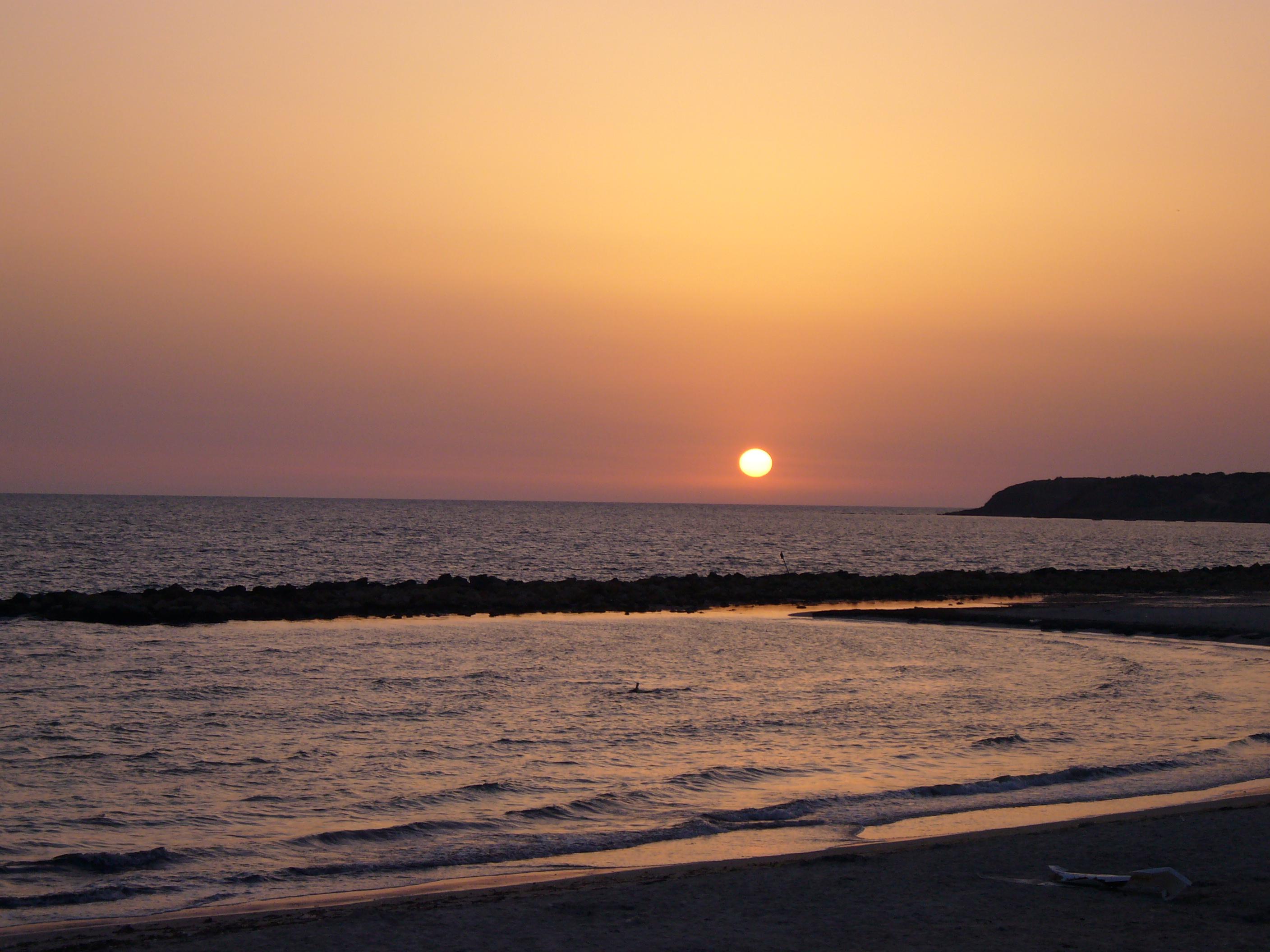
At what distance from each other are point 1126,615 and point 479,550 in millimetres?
61196

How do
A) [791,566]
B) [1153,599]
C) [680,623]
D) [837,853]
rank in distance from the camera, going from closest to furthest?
[837,853] → [680,623] → [1153,599] → [791,566]

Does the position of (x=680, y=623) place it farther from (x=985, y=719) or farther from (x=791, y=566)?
(x=791, y=566)

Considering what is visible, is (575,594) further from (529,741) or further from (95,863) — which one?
(95,863)

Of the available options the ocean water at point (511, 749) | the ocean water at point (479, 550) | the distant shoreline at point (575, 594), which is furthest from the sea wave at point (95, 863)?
the ocean water at point (479, 550)

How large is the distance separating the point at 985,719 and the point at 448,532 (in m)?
111

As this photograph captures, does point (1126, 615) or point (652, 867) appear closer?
point (652, 867)

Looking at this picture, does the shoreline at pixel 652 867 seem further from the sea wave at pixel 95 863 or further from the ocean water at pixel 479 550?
the ocean water at pixel 479 550

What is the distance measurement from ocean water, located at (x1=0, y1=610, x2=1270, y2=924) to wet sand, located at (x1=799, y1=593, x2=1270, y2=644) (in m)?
3.73

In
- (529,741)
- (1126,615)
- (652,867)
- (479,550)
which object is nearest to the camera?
(652,867)

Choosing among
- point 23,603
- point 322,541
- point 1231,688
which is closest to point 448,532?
point 322,541

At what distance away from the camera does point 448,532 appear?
12625 cm

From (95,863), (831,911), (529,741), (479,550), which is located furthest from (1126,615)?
(479,550)

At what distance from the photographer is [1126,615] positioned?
37.5 metres

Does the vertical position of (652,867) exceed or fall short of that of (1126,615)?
it exceeds it
